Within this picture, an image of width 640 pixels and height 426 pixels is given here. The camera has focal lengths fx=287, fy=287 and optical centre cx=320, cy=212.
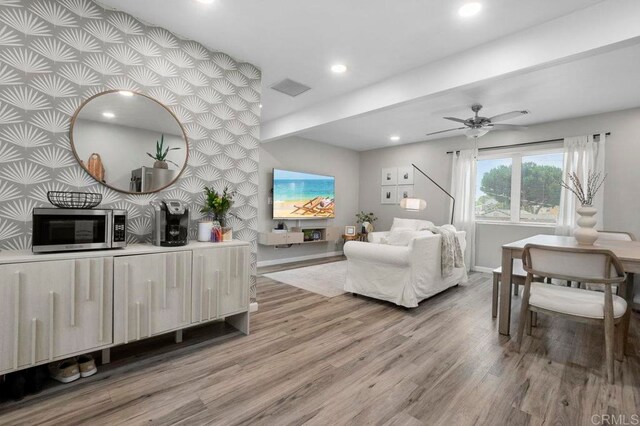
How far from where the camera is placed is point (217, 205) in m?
2.62

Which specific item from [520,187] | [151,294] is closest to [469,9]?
[151,294]

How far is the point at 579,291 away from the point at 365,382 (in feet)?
5.93

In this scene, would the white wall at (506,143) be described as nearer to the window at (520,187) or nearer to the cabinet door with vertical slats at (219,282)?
the window at (520,187)

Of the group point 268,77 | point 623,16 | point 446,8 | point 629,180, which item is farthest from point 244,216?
point 629,180

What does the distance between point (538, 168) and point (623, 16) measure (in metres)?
3.27

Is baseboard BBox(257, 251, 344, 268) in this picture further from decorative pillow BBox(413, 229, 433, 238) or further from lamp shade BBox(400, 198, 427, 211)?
decorative pillow BBox(413, 229, 433, 238)

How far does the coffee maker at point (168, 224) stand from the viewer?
219 cm

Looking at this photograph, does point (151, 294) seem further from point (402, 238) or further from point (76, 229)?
point (402, 238)

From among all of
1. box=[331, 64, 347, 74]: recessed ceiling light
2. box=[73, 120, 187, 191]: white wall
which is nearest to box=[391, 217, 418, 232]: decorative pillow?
box=[331, 64, 347, 74]: recessed ceiling light

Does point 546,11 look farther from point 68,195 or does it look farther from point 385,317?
point 68,195

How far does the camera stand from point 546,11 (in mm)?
2123

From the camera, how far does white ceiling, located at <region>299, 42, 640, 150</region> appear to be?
111 inches

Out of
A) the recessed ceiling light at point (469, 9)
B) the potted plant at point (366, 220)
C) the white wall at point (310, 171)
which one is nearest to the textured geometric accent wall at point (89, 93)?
the recessed ceiling light at point (469, 9)

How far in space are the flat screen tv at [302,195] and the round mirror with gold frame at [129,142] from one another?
3.02m
